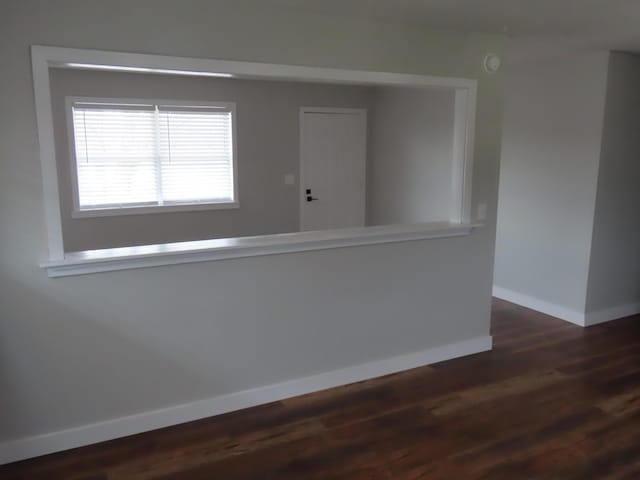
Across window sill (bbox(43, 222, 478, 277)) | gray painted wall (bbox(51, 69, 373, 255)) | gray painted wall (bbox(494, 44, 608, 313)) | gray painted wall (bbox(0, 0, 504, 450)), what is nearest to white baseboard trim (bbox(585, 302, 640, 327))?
gray painted wall (bbox(494, 44, 608, 313))

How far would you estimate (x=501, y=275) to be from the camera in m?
5.23

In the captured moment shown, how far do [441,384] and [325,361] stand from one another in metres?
0.79

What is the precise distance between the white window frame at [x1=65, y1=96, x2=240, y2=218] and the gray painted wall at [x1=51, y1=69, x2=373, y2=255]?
37 millimetres

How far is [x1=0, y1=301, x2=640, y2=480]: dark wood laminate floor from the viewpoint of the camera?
2.52 metres

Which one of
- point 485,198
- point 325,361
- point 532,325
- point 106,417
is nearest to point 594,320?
point 532,325

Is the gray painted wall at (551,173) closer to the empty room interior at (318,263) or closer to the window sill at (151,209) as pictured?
the empty room interior at (318,263)

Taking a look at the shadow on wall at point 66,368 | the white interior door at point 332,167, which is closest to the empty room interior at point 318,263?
the shadow on wall at point 66,368

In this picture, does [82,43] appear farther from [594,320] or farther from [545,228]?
[594,320]

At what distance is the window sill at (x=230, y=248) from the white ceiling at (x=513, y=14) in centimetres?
130

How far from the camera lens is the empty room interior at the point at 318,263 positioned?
2514 mm

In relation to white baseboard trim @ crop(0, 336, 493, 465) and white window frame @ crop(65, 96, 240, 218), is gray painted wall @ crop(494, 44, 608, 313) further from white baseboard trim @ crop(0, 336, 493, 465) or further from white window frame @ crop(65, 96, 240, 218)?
white window frame @ crop(65, 96, 240, 218)

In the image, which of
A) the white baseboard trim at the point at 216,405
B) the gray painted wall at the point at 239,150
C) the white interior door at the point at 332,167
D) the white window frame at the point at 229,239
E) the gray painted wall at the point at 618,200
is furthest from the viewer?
the white interior door at the point at 332,167

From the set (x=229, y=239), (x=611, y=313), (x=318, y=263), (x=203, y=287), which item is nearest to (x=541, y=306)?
(x=611, y=313)

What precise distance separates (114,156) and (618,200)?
14.9ft
